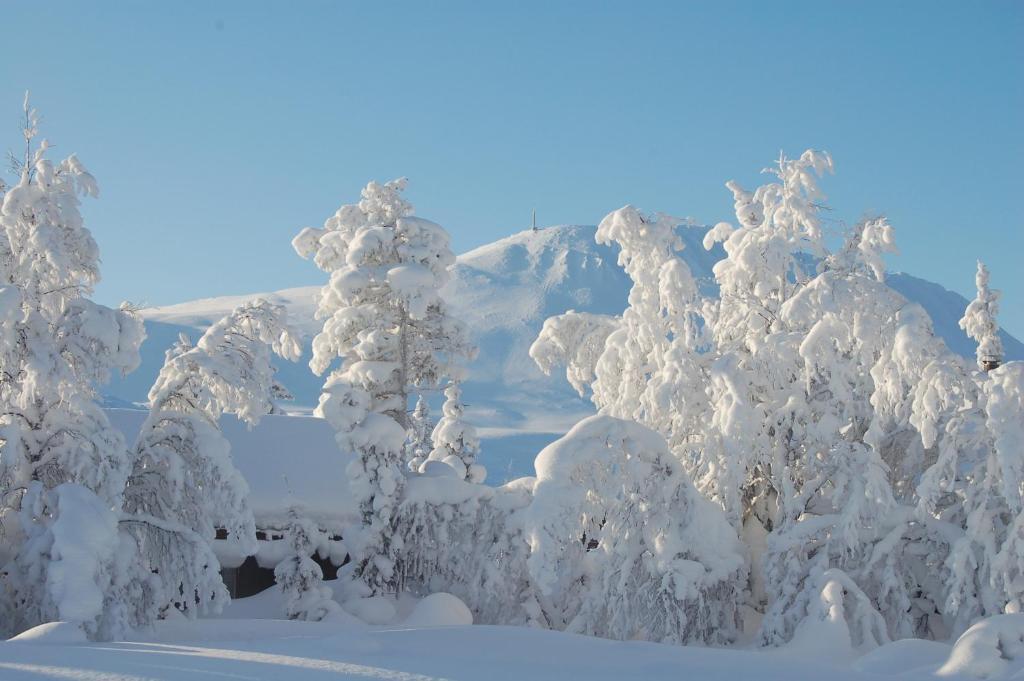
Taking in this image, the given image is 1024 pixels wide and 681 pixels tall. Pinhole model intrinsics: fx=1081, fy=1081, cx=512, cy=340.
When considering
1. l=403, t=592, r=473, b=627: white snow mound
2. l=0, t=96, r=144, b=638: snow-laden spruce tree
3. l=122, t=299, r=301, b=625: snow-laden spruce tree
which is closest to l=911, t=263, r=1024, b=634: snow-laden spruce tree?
l=403, t=592, r=473, b=627: white snow mound

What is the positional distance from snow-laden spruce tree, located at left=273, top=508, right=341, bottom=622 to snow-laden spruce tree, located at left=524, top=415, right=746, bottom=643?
14.7 ft

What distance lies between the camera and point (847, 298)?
20.4 meters

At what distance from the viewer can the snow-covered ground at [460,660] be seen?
9.39 meters

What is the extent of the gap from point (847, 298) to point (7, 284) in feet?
47.6

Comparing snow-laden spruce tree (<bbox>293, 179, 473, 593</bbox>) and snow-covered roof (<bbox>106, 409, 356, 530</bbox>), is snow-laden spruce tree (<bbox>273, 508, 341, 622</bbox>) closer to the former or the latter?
snow-laden spruce tree (<bbox>293, 179, 473, 593</bbox>)

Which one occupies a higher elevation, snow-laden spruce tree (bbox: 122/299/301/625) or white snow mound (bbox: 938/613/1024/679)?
snow-laden spruce tree (bbox: 122/299/301/625)

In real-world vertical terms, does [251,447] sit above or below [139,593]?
above

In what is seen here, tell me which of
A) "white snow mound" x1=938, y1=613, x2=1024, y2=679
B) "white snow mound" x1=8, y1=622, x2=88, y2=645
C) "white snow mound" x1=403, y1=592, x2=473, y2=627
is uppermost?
"white snow mound" x1=8, y1=622, x2=88, y2=645

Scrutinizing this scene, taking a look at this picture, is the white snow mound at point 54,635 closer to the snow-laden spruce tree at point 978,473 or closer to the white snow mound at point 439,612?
the white snow mound at point 439,612

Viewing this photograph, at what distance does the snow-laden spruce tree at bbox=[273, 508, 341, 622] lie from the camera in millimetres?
21328

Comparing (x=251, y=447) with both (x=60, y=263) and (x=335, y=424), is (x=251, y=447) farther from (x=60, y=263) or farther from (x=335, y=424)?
(x=60, y=263)

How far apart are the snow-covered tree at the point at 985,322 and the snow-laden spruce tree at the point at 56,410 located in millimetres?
14473

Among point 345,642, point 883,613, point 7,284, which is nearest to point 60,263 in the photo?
point 7,284

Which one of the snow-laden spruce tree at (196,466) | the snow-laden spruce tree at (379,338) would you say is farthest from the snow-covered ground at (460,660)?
the snow-laden spruce tree at (379,338)
